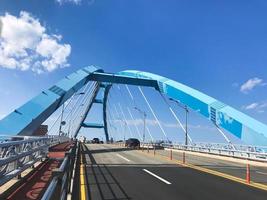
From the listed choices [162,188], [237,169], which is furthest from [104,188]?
[237,169]

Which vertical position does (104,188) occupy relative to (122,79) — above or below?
below

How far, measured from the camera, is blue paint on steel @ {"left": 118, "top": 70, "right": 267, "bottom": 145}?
1467 inches

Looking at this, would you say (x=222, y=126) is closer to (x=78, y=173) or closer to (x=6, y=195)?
(x=78, y=173)

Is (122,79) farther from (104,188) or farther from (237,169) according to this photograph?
(104,188)

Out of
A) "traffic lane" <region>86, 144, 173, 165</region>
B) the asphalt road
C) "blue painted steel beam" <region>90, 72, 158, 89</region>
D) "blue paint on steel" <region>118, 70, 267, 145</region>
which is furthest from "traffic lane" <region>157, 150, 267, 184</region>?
"blue painted steel beam" <region>90, 72, 158, 89</region>

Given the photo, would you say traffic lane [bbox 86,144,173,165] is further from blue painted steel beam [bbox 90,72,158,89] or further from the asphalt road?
blue painted steel beam [bbox 90,72,158,89]

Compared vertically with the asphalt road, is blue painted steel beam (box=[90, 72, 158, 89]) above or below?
above

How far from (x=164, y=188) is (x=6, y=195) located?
5.65m

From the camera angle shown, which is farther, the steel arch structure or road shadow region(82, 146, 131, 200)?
the steel arch structure

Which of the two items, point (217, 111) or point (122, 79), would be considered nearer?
point (217, 111)

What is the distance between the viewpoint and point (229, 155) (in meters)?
38.3

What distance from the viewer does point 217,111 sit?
45.2 m

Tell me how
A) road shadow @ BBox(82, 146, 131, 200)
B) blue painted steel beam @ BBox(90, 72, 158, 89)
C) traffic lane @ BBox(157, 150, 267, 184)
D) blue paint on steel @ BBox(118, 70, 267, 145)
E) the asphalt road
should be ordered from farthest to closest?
1. blue painted steel beam @ BBox(90, 72, 158, 89)
2. blue paint on steel @ BBox(118, 70, 267, 145)
3. traffic lane @ BBox(157, 150, 267, 184)
4. the asphalt road
5. road shadow @ BBox(82, 146, 131, 200)

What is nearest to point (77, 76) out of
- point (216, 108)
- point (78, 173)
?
point (216, 108)
